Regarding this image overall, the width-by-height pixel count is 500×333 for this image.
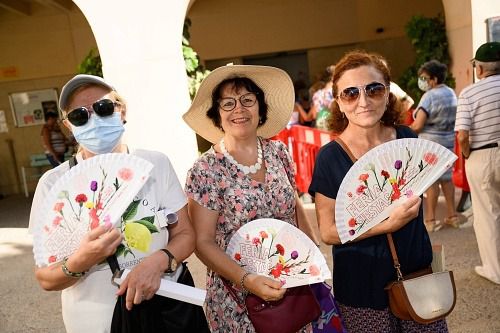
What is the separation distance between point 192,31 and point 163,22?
263 inches

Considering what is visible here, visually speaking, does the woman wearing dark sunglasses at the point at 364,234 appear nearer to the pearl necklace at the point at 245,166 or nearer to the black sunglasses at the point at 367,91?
the black sunglasses at the point at 367,91

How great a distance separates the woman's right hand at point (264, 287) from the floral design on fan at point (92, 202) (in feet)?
2.21

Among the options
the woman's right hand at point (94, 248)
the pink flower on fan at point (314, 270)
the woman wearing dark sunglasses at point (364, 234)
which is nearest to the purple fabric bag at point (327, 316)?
the woman wearing dark sunglasses at point (364, 234)

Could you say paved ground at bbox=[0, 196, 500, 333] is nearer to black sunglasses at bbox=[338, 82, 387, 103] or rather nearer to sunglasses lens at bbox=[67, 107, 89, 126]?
black sunglasses at bbox=[338, 82, 387, 103]

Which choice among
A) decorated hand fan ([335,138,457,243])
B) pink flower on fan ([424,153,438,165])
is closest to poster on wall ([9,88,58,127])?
decorated hand fan ([335,138,457,243])

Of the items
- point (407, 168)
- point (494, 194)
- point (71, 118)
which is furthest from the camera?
point (494, 194)

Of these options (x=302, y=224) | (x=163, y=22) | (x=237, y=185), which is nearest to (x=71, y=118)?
(x=237, y=185)

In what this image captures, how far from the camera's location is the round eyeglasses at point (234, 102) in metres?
2.13

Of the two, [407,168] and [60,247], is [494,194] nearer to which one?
[407,168]

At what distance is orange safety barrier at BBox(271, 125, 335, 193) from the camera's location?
6.60 metres

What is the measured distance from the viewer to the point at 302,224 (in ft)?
7.56

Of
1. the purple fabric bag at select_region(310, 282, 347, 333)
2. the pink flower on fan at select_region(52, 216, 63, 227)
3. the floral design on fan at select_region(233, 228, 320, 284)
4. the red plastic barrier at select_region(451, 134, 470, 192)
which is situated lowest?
the red plastic barrier at select_region(451, 134, 470, 192)

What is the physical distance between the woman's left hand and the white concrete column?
17.3ft

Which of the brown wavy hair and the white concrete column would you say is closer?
the brown wavy hair
